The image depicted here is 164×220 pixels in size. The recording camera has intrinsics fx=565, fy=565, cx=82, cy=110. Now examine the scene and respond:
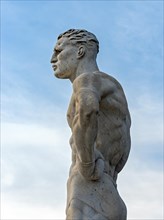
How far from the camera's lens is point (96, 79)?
748cm

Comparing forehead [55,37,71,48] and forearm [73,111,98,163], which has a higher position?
forehead [55,37,71,48]

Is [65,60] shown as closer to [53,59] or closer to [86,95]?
[53,59]

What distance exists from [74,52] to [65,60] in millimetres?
174

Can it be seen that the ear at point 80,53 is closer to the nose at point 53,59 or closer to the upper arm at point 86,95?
the nose at point 53,59

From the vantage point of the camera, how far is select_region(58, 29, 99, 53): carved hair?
8117 mm

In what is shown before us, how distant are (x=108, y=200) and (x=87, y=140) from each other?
0.86 m

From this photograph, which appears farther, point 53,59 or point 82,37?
point 53,59

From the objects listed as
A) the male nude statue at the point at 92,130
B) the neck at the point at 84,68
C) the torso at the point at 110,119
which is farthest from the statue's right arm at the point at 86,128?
the neck at the point at 84,68

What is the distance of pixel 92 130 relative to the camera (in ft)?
23.1

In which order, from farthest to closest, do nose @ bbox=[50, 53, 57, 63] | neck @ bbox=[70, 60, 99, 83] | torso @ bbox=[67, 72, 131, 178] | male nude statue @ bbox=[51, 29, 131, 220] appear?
nose @ bbox=[50, 53, 57, 63], neck @ bbox=[70, 60, 99, 83], torso @ bbox=[67, 72, 131, 178], male nude statue @ bbox=[51, 29, 131, 220]

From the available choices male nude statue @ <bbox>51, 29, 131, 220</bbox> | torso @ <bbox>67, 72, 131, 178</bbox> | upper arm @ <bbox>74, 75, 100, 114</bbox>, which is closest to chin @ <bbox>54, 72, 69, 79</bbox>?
male nude statue @ <bbox>51, 29, 131, 220</bbox>

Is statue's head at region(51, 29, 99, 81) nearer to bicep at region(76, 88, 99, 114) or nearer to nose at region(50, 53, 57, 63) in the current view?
nose at region(50, 53, 57, 63)

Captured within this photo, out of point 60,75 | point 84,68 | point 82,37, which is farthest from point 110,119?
point 82,37

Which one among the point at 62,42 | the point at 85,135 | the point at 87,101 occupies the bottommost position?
the point at 85,135
